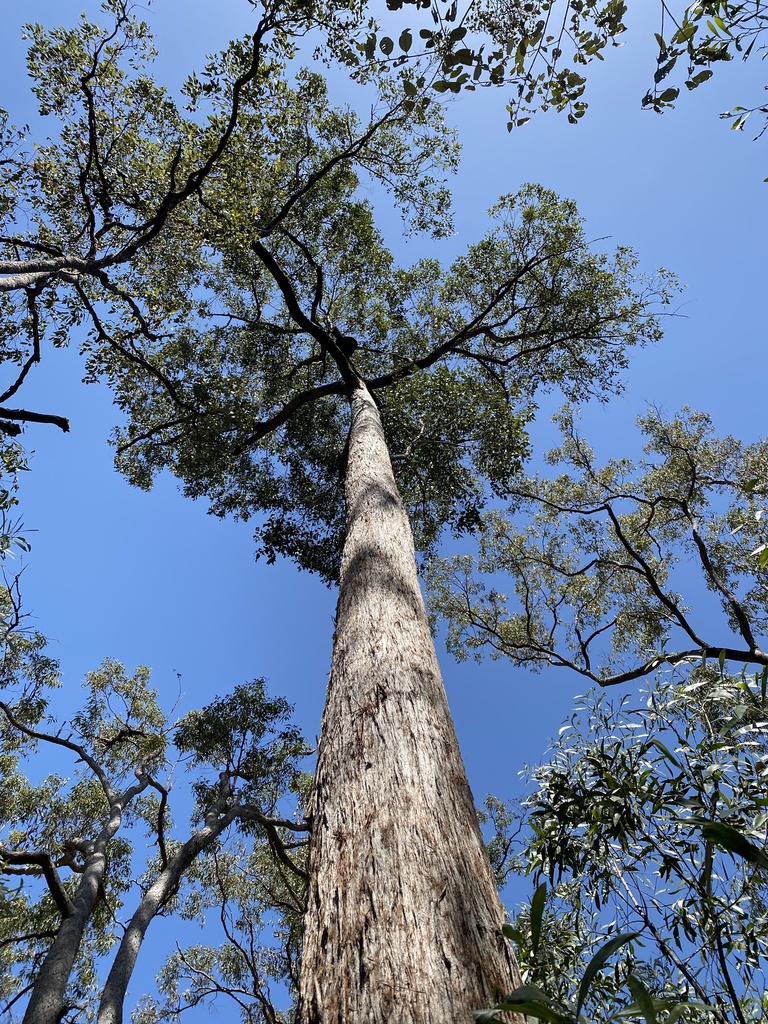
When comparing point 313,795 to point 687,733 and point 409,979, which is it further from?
point 687,733

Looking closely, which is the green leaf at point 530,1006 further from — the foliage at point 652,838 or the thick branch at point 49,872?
the thick branch at point 49,872

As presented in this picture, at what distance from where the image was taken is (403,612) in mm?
2955

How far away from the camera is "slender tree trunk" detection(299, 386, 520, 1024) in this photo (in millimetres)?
1260

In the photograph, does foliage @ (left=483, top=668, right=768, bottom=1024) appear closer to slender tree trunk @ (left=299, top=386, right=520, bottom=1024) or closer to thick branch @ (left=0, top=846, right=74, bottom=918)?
slender tree trunk @ (left=299, top=386, right=520, bottom=1024)

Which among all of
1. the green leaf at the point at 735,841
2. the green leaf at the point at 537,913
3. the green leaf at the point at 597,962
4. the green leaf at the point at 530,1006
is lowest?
the green leaf at the point at 530,1006

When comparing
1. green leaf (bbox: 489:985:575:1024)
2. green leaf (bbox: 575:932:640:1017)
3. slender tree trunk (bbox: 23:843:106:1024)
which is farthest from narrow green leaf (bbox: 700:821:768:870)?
slender tree trunk (bbox: 23:843:106:1024)

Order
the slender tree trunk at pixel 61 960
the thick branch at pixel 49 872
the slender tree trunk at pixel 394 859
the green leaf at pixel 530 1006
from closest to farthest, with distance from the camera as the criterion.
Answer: the green leaf at pixel 530 1006
the slender tree trunk at pixel 394 859
the slender tree trunk at pixel 61 960
the thick branch at pixel 49 872

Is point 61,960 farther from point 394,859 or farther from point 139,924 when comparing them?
point 394,859

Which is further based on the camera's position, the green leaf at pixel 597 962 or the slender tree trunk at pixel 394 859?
the slender tree trunk at pixel 394 859

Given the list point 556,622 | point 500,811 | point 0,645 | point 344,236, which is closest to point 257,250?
point 344,236

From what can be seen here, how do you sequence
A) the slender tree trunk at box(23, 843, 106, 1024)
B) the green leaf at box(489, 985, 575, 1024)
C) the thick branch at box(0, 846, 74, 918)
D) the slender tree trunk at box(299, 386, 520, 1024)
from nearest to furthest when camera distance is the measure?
the green leaf at box(489, 985, 575, 1024), the slender tree trunk at box(299, 386, 520, 1024), the slender tree trunk at box(23, 843, 106, 1024), the thick branch at box(0, 846, 74, 918)

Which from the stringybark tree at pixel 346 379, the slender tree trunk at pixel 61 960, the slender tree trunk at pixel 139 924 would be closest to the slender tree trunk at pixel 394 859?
the stringybark tree at pixel 346 379

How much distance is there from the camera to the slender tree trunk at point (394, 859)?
1260mm

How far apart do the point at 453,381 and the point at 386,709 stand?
674 centimetres
